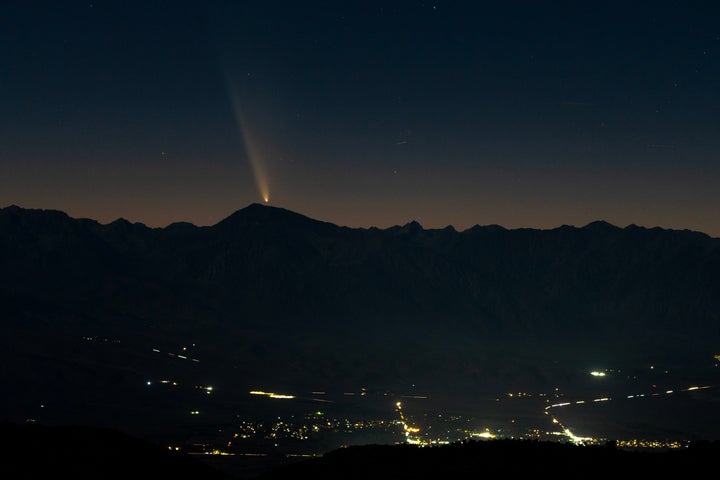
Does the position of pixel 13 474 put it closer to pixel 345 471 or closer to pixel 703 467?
pixel 345 471

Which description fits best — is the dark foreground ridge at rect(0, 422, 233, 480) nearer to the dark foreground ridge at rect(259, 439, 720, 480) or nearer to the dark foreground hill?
the dark foreground hill

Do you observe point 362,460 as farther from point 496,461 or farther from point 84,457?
point 84,457

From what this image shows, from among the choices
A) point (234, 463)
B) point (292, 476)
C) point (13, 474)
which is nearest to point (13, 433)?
point (13, 474)

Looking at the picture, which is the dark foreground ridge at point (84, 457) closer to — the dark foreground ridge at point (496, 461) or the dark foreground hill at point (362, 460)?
the dark foreground hill at point (362, 460)

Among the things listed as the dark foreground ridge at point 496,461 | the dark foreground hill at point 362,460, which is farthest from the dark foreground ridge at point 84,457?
the dark foreground ridge at point 496,461

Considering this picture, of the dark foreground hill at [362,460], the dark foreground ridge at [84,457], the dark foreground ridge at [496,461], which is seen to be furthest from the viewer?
the dark foreground ridge at [84,457]
